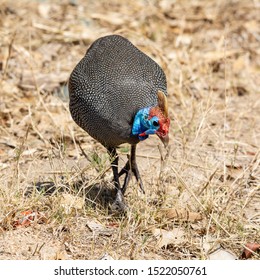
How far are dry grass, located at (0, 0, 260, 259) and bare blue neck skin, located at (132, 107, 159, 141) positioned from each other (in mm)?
241

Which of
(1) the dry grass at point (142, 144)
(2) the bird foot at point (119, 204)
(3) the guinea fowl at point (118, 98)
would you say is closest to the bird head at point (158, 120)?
(3) the guinea fowl at point (118, 98)

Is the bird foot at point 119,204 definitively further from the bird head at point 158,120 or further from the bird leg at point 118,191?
the bird head at point 158,120

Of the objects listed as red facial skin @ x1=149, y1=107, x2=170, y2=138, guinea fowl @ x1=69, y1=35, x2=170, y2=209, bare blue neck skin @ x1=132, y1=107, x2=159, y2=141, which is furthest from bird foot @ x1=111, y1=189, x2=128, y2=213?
red facial skin @ x1=149, y1=107, x2=170, y2=138

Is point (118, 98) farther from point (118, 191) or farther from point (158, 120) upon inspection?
point (118, 191)

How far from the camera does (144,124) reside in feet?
12.4

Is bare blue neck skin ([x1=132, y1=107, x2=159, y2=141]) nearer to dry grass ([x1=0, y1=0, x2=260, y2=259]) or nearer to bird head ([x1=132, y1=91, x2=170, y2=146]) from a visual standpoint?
bird head ([x1=132, y1=91, x2=170, y2=146])

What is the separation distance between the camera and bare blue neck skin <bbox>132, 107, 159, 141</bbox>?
3.72 meters

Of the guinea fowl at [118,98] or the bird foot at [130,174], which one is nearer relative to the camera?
the guinea fowl at [118,98]

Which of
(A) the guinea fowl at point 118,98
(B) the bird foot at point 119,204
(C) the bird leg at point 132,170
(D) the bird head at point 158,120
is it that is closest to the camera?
(D) the bird head at point 158,120

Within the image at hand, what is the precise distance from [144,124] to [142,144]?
4.39 ft

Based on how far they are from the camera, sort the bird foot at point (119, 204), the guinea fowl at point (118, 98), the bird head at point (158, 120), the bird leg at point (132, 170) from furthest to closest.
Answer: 1. the bird leg at point (132, 170)
2. the bird foot at point (119, 204)
3. the guinea fowl at point (118, 98)
4. the bird head at point (158, 120)

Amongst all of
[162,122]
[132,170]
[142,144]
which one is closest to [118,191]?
[132,170]

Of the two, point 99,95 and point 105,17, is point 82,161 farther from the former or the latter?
point 105,17

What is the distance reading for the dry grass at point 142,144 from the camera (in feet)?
12.3
